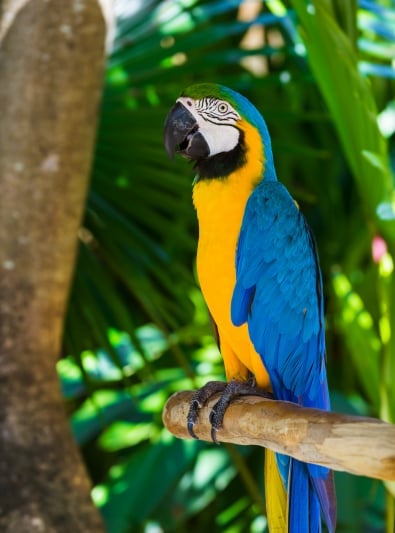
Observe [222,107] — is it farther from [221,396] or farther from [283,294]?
[221,396]

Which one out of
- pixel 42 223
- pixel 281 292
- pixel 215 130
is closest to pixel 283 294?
pixel 281 292

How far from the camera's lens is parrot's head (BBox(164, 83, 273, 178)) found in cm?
109

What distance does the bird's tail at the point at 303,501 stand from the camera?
108 cm

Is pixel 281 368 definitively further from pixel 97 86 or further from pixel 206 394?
pixel 97 86

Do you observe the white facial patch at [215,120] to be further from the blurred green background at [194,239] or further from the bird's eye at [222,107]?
the blurred green background at [194,239]

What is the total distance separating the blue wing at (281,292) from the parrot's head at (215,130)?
0.06m

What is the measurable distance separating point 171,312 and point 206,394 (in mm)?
962

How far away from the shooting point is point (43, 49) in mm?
1555

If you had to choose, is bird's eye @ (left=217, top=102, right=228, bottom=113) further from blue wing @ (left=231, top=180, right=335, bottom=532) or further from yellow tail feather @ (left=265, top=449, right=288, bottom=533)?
yellow tail feather @ (left=265, top=449, right=288, bottom=533)

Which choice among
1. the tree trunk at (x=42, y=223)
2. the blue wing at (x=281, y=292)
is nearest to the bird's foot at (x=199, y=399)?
→ the blue wing at (x=281, y=292)

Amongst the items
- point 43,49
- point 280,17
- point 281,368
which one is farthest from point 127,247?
point 281,368

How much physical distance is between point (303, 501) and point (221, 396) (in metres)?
0.19

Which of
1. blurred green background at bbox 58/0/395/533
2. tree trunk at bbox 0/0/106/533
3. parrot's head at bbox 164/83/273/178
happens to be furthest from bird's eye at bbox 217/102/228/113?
tree trunk at bbox 0/0/106/533

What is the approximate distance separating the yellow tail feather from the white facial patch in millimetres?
436
